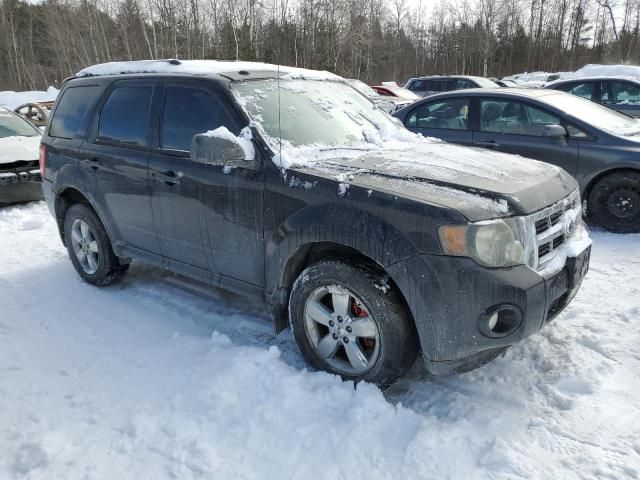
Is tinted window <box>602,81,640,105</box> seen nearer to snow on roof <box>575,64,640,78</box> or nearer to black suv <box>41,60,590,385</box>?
black suv <box>41,60,590,385</box>

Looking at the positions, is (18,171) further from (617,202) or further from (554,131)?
(617,202)

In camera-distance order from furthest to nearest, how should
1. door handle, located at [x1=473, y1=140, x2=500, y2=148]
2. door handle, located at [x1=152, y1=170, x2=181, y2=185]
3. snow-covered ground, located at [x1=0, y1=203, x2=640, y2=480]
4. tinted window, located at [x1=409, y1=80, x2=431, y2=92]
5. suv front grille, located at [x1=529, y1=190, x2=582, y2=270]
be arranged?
1. tinted window, located at [x1=409, y1=80, x2=431, y2=92]
2. door handle, located at [x1=473, y1=140, x2=500, y2=148]
3. door handle, located at [x1=152, y1=170, x2=181, y2=185]
4. suv front grille, located at [x1=529, y1=190, x2=582, y2=270]
5. snow-covered ground, located at [x1=0, y1=203, x2=640, y2=480]

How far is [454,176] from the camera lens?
2.99 metres

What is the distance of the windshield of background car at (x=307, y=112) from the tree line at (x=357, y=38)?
20.4 m

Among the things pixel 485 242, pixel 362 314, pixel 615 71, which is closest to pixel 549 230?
pixel 485 242

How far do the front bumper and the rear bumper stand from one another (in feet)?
22.6

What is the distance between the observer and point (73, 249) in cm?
507

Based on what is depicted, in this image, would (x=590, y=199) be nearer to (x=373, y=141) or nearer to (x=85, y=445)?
(x=373, y=141)

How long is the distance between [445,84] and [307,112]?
49.6 feet

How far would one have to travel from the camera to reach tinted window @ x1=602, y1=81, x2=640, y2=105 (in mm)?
10164

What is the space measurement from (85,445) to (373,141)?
8.75 feet

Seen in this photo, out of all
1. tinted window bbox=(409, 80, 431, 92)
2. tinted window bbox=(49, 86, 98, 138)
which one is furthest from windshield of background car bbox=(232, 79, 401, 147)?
tinted window bbox=(409, 80, 431, 92)

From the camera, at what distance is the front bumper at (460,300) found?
260 cm

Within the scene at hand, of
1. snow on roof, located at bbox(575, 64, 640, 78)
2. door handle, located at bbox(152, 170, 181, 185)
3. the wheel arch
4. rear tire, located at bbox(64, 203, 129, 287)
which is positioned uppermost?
snow on roof, located at bbox(575, 64, 640, 78)
